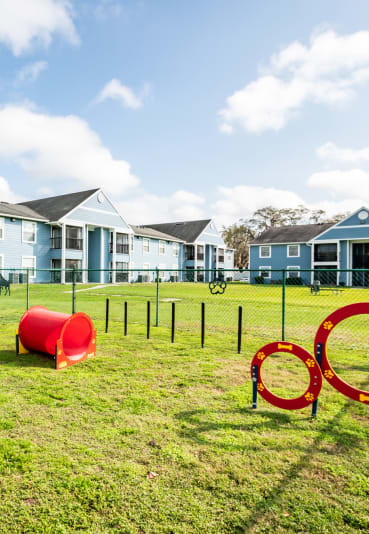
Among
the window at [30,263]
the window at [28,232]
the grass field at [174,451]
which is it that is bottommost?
the grass field at [174,451]

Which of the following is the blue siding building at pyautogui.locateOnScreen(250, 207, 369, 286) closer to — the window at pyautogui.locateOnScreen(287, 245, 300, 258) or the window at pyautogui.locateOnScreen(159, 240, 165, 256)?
the window at pyautogui.locateOnScreen(287, 245, 300, 258)

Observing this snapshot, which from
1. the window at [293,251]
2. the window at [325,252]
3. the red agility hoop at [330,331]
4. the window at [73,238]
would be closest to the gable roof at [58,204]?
the window at [73,238]

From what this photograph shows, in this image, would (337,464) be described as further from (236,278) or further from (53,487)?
(236,278)

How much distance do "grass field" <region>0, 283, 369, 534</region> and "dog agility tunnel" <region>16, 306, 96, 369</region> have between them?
0.41m

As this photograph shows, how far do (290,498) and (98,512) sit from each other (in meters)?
1.61

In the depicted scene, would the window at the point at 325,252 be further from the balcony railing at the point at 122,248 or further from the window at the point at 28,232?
the window at the point at 28,232

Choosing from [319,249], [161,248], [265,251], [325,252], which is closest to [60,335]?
[325,252]

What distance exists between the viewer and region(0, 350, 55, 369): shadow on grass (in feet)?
21.4

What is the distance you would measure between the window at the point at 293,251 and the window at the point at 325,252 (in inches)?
100

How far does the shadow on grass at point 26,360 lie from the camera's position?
651cm

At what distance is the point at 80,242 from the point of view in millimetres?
35281

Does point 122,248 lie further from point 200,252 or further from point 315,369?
point 315,369

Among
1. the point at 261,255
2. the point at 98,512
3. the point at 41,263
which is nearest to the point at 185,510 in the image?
the point at 98,512

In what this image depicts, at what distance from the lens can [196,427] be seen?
398cm
